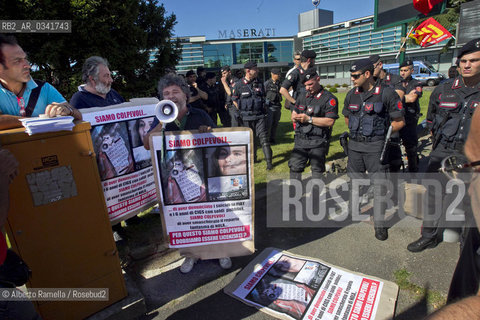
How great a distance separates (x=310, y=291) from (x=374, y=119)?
2.13 m

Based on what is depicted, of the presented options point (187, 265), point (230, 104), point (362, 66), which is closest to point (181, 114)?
point (187, 265)

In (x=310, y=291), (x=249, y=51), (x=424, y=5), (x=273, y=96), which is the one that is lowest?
(x=310, y=291)

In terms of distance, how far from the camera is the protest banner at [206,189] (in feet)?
8.30

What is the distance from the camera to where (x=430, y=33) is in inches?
235

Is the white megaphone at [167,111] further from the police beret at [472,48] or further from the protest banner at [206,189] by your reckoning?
the police beret at [472,48]

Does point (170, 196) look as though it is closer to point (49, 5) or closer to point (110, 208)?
point (110, 208)

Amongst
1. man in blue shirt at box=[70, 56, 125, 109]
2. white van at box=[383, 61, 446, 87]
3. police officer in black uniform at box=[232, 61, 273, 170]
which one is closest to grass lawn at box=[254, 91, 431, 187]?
police officer in black uniform at box=[232, 61, 273, 170]

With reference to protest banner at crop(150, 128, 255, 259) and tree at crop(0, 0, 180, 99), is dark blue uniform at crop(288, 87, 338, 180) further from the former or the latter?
tree at crop(0, 0, 180, 99)

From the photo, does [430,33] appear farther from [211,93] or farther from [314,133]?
[211,93]

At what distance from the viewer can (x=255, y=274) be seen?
109 inches

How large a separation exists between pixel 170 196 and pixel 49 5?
5.70 m

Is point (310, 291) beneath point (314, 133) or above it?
beneath

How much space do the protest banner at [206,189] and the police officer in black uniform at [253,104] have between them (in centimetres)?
310

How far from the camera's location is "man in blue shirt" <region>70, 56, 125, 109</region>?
3076 mm
